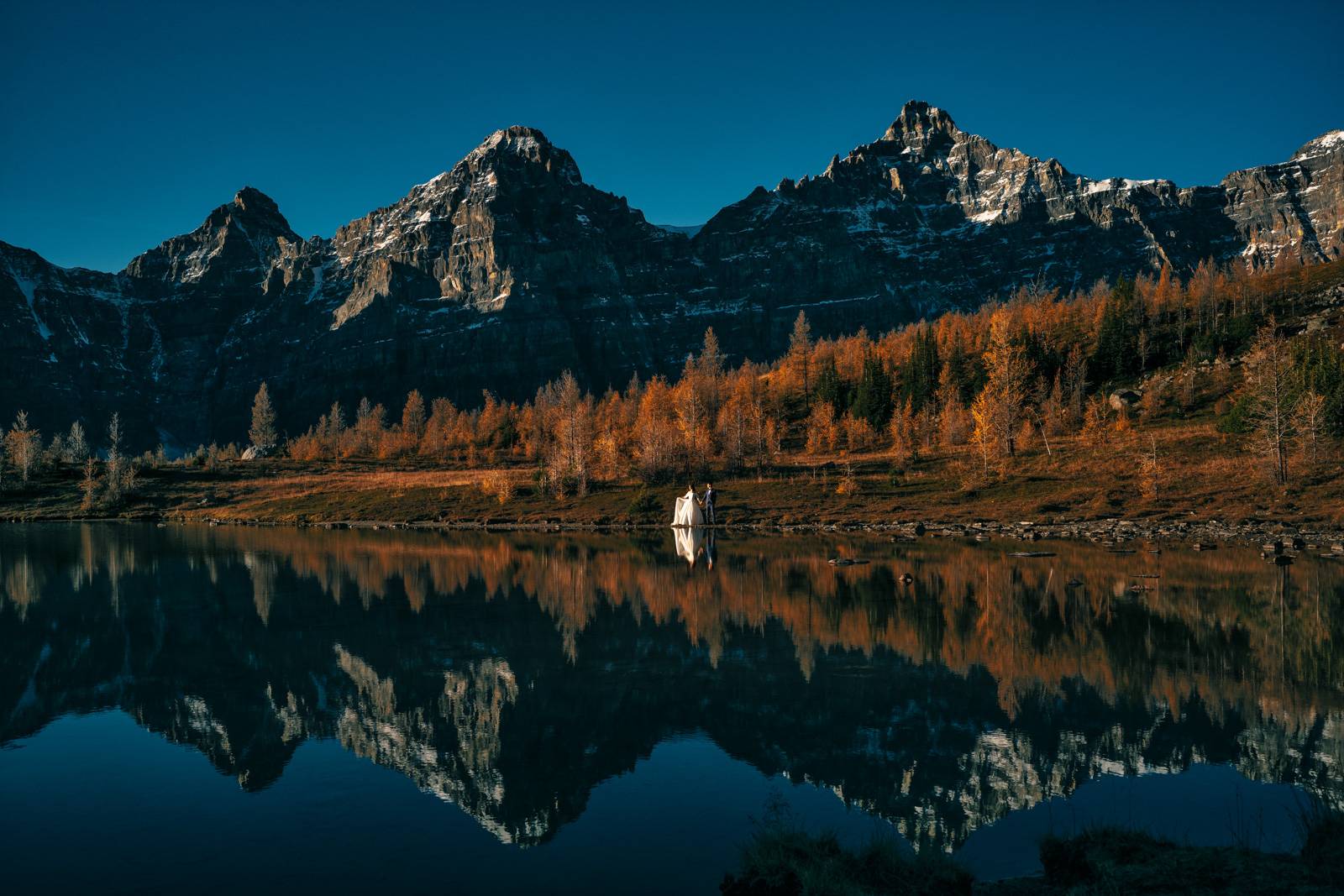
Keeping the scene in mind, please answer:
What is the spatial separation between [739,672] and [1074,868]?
47.2 feet

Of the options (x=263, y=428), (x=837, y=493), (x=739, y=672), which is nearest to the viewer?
(x=739, y=672)

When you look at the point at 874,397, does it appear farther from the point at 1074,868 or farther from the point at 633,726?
the point at 1074,868

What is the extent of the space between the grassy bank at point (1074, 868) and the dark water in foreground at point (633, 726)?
1177 mm

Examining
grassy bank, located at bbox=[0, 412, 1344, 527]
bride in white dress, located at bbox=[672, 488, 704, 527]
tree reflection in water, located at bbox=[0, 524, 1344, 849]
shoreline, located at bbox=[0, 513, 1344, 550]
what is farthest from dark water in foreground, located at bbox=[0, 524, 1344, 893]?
bride in white dress, located at bbox=[672, 488, 704, 527]

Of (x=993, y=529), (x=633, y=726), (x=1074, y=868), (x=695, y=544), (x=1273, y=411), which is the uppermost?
(x=1273, y=411)

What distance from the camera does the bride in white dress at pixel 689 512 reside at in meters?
81.6

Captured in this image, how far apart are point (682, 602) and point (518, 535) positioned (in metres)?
42.5

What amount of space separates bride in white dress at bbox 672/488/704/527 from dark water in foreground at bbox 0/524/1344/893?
3906 cm

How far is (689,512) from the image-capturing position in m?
82.2

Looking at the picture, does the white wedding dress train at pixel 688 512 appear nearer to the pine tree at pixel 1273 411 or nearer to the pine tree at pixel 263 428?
the pine tree at pixel 1273 411

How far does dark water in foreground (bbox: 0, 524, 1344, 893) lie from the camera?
45.7ft

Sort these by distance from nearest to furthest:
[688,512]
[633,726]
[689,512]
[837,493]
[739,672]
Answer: [633,726] → [739,672] → [689,512] → [688,512] → [837,493]

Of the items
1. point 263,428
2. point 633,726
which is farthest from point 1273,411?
point 263,428

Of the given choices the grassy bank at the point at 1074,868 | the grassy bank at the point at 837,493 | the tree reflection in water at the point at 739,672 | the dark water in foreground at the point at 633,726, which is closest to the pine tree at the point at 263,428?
the grassy bank at the point at 837,493
